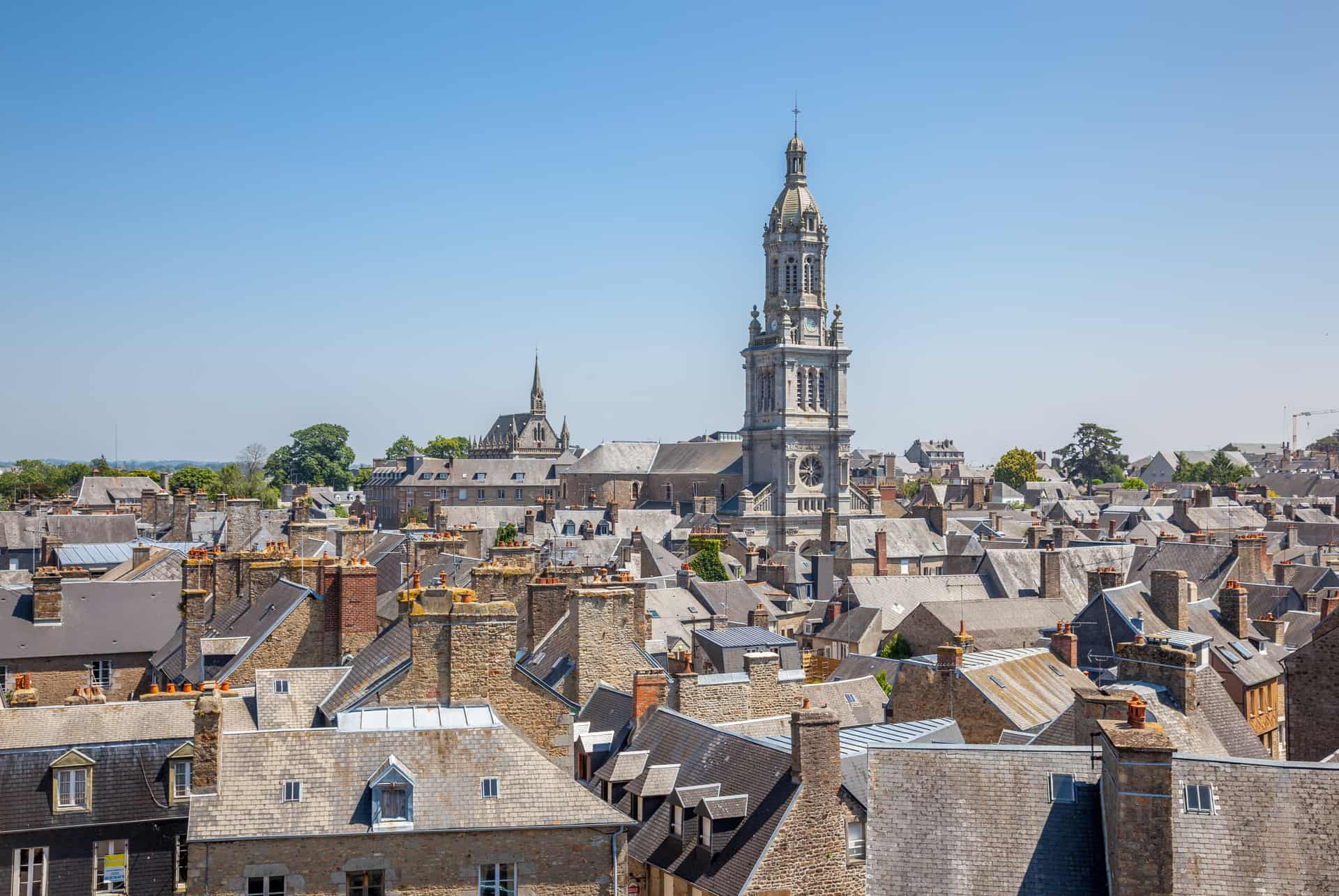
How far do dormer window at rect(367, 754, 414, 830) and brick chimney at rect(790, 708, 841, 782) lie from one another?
19.2ft

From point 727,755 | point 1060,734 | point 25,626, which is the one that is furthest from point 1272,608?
point 25,626

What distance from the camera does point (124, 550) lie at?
5569cm

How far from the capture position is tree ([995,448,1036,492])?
16125 centimetres

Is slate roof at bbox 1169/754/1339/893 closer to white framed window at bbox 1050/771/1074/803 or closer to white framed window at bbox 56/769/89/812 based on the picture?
white framed window at bbox 1050/771/1074/803

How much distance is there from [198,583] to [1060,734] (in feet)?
75.3

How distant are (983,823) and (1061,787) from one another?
4.04 ft

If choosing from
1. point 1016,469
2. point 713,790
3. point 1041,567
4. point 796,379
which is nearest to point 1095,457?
point 1016,469

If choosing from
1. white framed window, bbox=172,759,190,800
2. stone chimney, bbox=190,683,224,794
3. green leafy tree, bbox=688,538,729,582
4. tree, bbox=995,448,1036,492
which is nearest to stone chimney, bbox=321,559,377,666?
white framed window, bbox=172,759,190,800

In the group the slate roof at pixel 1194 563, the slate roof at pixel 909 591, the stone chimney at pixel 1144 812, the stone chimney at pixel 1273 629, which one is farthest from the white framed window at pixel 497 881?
the slate roof at pixel 1194 563

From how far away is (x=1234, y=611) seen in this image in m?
44.0

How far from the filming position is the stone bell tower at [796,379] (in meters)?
107

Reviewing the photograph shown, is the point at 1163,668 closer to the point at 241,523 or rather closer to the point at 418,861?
the point at 418,861

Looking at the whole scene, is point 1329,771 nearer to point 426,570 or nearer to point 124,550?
point 426,570

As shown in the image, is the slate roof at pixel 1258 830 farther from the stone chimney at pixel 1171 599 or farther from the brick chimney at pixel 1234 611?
the brick chimney at pixel 1234 611
